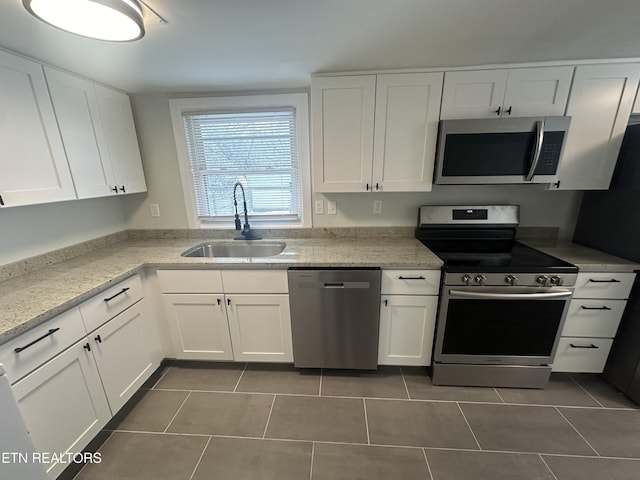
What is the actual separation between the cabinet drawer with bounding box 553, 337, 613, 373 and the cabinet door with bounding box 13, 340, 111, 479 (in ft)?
9.57

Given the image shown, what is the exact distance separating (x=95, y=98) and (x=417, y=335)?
280 centimetres

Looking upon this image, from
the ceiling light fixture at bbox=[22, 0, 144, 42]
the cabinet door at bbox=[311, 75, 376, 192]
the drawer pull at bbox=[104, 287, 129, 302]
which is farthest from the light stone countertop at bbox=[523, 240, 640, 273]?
the drawer pull at bbox=[104, 287, 129, 302]

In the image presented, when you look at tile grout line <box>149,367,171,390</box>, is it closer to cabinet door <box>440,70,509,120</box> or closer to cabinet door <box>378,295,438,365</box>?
cabinet door <box>378,295,438,365</box>

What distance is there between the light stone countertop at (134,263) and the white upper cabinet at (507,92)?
1.02 metres

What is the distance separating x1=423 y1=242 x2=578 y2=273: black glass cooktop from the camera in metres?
1.60

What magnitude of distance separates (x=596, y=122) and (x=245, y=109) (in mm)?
2468

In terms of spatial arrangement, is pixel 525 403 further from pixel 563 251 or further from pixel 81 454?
pixel 81 454

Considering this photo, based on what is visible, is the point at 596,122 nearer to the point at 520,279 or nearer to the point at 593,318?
the point at 520,279

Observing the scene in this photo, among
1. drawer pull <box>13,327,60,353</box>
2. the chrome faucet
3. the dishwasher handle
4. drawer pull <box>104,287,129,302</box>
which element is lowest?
the dishwasher handle

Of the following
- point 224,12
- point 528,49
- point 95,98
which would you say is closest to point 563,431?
point 528,49

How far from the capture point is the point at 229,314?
1.89 metres

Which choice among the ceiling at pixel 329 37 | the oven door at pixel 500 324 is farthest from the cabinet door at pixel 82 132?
the oven door at pixel 500 324

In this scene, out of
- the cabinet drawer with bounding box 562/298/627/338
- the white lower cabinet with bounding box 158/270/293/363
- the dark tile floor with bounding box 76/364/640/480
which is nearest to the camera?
the dark tile floor with bounding box 76/364/640/480

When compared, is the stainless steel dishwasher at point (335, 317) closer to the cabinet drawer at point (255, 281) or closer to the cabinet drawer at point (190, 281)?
the cabinet drawer at point (255, 281)
